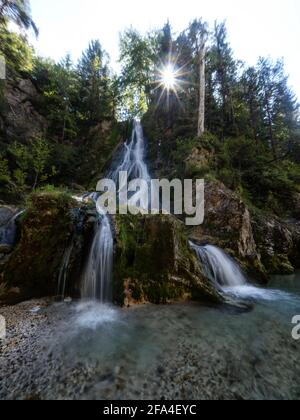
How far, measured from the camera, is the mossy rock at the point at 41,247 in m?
4.18

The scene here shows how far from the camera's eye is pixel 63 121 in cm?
1675

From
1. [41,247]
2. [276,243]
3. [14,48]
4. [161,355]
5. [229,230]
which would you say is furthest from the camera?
[14,48]

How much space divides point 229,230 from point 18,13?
1475cm

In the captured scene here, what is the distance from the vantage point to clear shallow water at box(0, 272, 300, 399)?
6.44ft

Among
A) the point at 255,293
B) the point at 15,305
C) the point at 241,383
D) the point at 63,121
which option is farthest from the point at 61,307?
the point at 63,121

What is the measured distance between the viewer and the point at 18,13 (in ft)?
33.4

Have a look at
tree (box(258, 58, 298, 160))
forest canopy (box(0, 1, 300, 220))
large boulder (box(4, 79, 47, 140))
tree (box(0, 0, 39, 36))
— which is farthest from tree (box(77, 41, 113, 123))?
tree (box(258, 58, 298, 160))

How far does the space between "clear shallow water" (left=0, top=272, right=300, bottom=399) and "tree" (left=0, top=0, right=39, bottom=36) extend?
1421 centimetres

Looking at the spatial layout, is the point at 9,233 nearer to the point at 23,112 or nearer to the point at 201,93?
the point at 201,93

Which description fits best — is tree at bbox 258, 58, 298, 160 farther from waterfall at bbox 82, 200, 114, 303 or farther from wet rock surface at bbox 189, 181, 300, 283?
waterfall at bbox 82, 200, 114, 303

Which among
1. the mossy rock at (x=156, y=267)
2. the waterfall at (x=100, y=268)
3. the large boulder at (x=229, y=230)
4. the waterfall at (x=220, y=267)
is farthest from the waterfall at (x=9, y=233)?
the large boulder at (x=229, y=230)

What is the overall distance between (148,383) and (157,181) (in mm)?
10364

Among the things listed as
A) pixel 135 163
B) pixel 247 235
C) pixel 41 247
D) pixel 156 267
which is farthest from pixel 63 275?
pixel 135 163

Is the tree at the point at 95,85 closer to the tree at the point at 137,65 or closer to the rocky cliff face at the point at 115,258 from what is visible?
the tree at the point at 137,65
